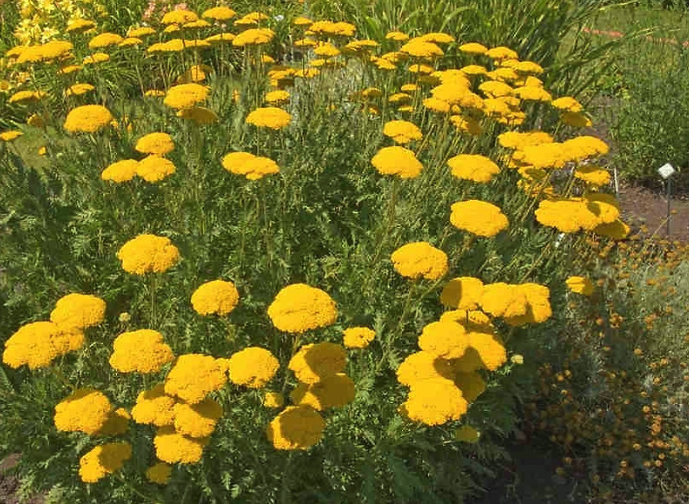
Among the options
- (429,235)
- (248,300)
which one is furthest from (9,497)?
(429,235)

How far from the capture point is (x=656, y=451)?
353cm

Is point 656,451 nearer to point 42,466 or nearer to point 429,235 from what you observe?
point 429,235

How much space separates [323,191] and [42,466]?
6.59 feet

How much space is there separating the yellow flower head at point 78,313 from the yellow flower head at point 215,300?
12.8 inches

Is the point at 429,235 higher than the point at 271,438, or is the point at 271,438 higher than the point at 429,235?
the point at 271,438

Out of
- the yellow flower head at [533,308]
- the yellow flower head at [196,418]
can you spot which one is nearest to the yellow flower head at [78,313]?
the yellow flower head at [196,418]

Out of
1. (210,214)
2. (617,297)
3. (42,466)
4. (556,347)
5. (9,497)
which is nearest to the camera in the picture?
(42,466)

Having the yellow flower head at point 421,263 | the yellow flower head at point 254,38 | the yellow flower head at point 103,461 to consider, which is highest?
the yellow flower head at point 254,38

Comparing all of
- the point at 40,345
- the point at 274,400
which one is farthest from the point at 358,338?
the point at 40,345

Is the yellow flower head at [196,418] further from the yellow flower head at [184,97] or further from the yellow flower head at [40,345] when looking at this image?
the yellow flower head at [184,97]

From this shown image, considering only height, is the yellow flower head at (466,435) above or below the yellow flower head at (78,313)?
below

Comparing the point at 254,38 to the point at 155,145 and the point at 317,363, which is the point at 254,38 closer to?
the point at 155,145

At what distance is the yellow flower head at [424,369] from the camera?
2.25 m

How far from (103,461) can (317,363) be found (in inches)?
29.8
